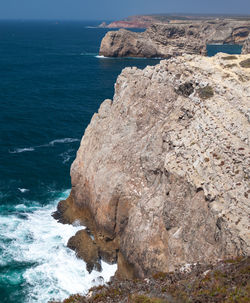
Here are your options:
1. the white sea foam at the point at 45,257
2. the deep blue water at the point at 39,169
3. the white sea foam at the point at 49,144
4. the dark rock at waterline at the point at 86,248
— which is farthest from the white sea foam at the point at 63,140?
the dark rock at waterline at the point at 86,248

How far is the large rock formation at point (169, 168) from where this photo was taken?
25562 mm

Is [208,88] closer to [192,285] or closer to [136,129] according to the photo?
[136,129]

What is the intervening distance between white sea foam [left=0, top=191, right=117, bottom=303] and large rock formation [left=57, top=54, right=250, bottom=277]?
2.35 meters

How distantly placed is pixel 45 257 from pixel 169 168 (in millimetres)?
17996

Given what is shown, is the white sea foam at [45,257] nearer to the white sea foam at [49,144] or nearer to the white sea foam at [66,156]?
the white sea foam at [66,156]

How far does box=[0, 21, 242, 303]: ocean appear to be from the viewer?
108 ft

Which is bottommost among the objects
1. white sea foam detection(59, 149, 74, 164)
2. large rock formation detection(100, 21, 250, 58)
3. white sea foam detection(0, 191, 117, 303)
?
white sea foam detection(0, 191, 117, 303)

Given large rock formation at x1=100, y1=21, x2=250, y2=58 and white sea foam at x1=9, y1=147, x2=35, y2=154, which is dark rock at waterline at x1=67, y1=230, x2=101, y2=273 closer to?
white sea foam at x1=9, y1=147, x2=35, y2=154

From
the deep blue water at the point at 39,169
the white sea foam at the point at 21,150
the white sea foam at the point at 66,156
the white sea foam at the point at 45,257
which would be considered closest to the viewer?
the white sea foam at the point at 45,257

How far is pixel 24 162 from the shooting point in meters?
53.9

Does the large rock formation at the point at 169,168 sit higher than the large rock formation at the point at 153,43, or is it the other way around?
the large rock formation at the point at 153,43

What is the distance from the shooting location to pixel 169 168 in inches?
1143

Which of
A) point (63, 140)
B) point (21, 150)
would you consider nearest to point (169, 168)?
point (21, 150)

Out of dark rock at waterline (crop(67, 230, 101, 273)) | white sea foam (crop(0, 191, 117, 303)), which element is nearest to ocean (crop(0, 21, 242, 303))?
white sea foam (crop(0, 191, 117, 303))
